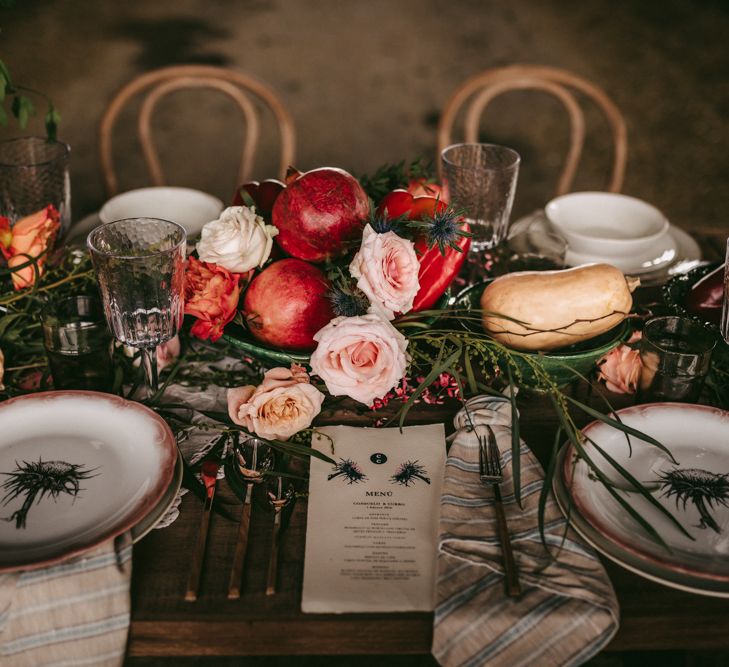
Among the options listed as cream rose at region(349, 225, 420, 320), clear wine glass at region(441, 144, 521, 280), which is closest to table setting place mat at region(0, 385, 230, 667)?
cream rose at region(349, 225, 420, 320)

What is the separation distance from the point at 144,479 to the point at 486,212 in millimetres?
674

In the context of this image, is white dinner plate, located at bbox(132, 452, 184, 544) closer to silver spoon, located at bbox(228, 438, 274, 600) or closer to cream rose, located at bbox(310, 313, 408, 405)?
silver spoon, located at bbox(228, 438, 274, 600)

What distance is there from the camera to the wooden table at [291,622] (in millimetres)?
643

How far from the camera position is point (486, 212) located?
115 cm

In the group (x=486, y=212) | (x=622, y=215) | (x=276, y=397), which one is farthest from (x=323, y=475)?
(x=622, y=215)

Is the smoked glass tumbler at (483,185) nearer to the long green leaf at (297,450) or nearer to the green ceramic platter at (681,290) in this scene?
the green ceramic platter at (681,290)

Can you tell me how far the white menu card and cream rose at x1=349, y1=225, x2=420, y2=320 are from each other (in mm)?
167

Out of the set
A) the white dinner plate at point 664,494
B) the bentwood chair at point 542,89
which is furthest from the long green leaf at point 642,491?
the bentwood chair at point 542,89

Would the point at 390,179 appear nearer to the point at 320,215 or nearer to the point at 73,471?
the point at 320,215

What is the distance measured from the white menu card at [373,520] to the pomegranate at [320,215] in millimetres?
226

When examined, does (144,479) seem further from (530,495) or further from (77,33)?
(77,33)

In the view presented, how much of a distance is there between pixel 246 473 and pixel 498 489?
0.27m

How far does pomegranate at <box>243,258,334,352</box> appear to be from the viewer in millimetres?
867

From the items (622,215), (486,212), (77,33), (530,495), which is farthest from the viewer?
(77,33)
